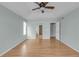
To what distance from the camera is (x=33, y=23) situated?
545 inches

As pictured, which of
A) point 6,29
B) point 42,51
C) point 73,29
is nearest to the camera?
point 6,29

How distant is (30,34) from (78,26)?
28.9 feet

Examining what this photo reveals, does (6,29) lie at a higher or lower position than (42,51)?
higher

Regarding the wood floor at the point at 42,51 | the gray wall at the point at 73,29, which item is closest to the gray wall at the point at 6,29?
the wood floor at the point at 42,51

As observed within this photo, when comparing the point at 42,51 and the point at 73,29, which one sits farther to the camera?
the point at 73,29

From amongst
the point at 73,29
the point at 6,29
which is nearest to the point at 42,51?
the point at 6,29

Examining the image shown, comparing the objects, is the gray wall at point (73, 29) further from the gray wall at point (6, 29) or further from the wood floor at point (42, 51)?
the gray wall at point (6, 29)

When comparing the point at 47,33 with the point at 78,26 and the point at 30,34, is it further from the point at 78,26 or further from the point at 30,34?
the point at 78,26

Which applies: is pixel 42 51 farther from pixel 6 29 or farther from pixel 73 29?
pixel 73 29

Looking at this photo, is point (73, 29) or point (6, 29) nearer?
point (6, 29)

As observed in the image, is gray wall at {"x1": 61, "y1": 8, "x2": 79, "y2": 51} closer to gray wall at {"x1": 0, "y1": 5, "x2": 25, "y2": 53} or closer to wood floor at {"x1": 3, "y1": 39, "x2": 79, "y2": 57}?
wood floor at {"x1": 3, "y1": 39, "x2": 79, "y2": 57}

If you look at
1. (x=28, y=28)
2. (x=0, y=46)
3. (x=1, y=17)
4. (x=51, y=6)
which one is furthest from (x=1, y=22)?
(x=28, y=28)

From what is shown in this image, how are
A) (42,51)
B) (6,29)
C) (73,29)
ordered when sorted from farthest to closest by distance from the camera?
(73,29)
(42,51)
(6,29)

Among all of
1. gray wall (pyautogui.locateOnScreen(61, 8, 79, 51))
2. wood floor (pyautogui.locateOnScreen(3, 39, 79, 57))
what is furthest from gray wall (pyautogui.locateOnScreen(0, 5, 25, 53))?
gray wall (pyautogui.locateOnScreen(61, 8, 79, 51))
